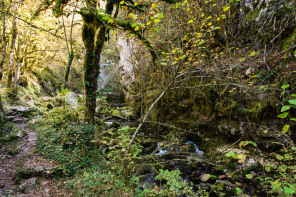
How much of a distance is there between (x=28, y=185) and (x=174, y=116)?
7.19 m

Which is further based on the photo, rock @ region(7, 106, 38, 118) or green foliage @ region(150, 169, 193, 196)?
rock @ region(7, 106, 38, 118)

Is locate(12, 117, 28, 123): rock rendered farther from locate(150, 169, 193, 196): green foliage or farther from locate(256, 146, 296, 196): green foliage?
locate(256, 146, 296, 196): green foliage

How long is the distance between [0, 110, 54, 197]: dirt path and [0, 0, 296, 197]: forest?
0.03m

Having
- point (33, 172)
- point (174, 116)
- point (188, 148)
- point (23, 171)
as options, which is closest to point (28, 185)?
point (33, 172)

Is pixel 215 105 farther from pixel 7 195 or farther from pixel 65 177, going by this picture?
pixel 7 195

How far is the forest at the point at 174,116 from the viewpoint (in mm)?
3275

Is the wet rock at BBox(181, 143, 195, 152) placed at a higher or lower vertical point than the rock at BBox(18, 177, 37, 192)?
lower

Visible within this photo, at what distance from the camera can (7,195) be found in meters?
3.25

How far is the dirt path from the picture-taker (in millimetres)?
3514

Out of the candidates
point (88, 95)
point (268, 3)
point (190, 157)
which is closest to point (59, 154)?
point (88, 95)

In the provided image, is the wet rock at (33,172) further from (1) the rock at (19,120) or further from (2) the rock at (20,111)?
(2) the rock at (20,111)

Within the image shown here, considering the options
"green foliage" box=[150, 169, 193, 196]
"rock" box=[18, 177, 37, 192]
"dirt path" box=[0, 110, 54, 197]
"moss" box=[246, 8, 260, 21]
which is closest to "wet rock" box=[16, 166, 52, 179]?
"dirt path" box=[0, 110, 54, 197]

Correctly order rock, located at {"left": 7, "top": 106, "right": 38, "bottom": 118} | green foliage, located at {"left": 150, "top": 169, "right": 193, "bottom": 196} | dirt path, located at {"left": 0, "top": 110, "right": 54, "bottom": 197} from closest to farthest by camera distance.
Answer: green foliage, located at {"left": 150, "top": 169, "right": 193, "bottom": 196}
dirt path, located at {"left": 0, "top": 110, "right": 54, "bottom": 197}
rock, located at {"left": 7, "top": 106, "right": 38, "bottom": 118}

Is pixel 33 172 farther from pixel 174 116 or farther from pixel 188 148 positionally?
pixel 174 116
